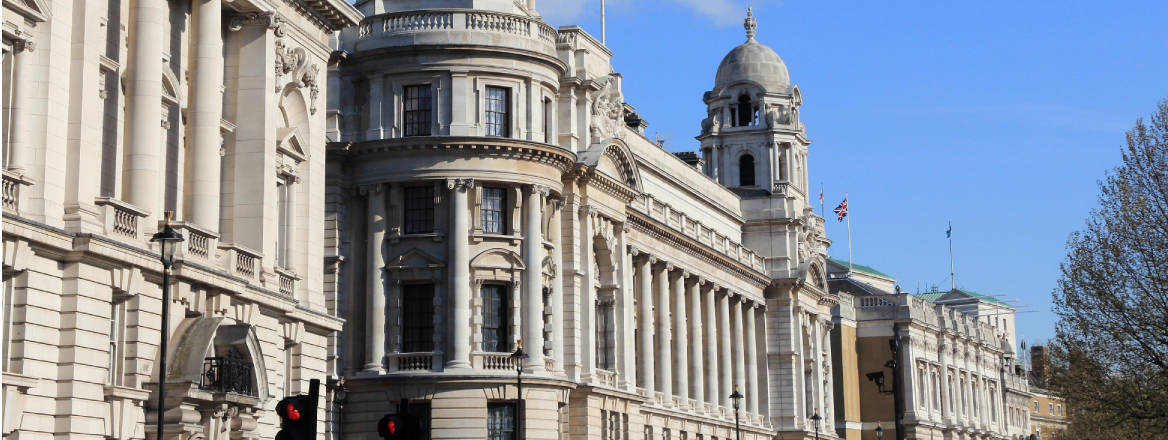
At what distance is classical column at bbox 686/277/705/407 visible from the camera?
82250 millimetres

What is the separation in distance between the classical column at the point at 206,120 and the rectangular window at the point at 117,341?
13.6 feet

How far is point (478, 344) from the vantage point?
56.8 meters

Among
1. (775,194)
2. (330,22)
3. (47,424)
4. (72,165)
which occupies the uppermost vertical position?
(775,194)

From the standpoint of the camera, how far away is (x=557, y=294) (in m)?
60.8

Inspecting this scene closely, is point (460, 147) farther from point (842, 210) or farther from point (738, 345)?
point (842, 210)

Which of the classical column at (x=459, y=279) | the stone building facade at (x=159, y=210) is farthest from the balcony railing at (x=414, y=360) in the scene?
the stone building facade at (x=159, y=210)

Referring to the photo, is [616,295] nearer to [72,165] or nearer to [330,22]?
[330,22]

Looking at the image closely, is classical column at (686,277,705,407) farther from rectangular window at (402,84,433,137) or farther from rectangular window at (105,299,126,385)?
rectangular window at (105,299,126,385)

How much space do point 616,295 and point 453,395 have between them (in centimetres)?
1350

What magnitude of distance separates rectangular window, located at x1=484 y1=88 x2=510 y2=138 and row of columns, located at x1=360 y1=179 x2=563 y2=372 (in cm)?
210

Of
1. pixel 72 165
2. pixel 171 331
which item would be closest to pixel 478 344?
pixel 171 331

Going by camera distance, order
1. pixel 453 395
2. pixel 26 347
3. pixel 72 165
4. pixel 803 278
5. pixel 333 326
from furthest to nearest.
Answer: pixel 803 278, pixel 453 395, pixel 333 326, pixel 72 165, pixel 26 347

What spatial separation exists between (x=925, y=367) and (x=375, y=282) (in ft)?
236

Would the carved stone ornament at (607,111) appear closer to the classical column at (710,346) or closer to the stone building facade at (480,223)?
the stone building facade at (480,223)
